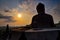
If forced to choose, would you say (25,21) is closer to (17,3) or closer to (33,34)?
(17,3)

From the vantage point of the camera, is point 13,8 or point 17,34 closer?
point 17,34

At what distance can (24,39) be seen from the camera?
183 cm

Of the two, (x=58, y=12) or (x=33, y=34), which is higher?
(x=58, y=12)

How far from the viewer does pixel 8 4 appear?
149 inches

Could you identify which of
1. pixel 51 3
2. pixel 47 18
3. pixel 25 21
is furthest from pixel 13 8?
pixel 47 18

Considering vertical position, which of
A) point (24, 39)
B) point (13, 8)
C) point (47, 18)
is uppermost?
point (13, 8)

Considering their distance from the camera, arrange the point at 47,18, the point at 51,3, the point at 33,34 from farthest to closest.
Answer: the point at 51,3 < the point at 47,18 < the point at 33,34

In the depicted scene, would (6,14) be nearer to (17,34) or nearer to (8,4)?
(8,4)

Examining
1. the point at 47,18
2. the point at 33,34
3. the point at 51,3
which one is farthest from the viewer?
the point at 51,3

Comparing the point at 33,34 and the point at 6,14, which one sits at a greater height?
the point at 6,14

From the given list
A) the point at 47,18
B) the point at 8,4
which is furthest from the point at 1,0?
the point at 47,18

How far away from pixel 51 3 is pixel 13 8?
827 millimetres

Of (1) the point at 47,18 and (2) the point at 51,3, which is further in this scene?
(2) the point at 51,3

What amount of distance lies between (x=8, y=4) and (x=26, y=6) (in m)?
0.40
